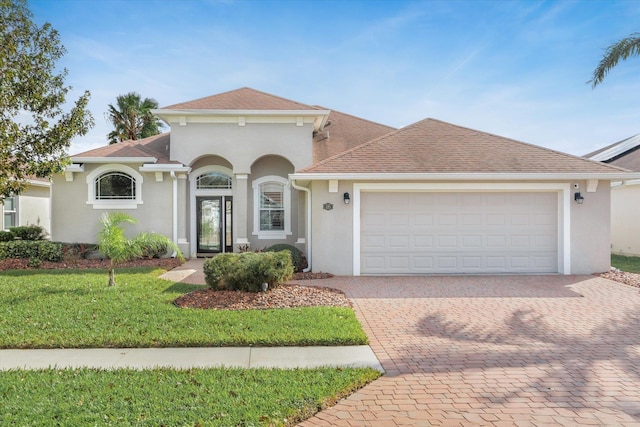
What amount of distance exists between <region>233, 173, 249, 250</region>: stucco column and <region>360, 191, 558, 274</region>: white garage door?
219 inches

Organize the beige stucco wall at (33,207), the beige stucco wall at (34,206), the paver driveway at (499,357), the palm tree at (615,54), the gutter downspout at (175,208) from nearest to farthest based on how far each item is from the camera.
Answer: the paver driveway at (499,357)
the palm tree at (615,54)
the gutter downspout at (175,208)
the beige stucco wall at (33,207)
the beige stucco wall at (34,206)

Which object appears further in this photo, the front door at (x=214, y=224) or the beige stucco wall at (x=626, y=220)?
the beige stucco wall at (x=626, y=220)

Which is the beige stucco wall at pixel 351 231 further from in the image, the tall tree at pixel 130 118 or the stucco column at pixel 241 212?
the tall tree at pixel 130 118

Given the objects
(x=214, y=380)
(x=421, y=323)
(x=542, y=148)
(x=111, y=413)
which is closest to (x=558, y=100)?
(x=542, y=148)

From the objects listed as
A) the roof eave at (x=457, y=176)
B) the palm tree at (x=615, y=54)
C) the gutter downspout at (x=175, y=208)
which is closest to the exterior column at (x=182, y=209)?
the gutter downspout at (x=175, y=208)

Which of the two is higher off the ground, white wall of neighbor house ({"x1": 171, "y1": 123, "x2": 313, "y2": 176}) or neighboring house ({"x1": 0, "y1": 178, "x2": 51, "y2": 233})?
white wall of neighbor house ({"x1": 171, "y1": 123, "x2": 313, "y2": 176})

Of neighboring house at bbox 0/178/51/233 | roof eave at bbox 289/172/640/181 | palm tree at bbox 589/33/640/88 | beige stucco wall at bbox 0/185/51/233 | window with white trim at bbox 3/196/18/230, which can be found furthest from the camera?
beige stucco wall at bbox 0/185/51/233

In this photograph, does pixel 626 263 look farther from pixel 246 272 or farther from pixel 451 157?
pixel 246 272

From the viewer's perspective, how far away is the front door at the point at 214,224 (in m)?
16.4

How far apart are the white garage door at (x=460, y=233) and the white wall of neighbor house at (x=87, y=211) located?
316 inches

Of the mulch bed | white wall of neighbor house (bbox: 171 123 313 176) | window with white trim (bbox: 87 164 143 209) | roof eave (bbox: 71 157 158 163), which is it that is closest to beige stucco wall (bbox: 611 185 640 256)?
white wall of neighbor house (bbox: 171 123 313 176)

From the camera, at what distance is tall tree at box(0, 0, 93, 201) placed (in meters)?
8.30

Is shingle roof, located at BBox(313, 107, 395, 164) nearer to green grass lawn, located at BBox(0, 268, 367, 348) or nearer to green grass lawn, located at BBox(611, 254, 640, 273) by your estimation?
green grass lawn, located at BBox(0, 268, 367, 348)

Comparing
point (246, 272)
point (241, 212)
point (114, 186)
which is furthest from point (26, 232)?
point (246, 272)
